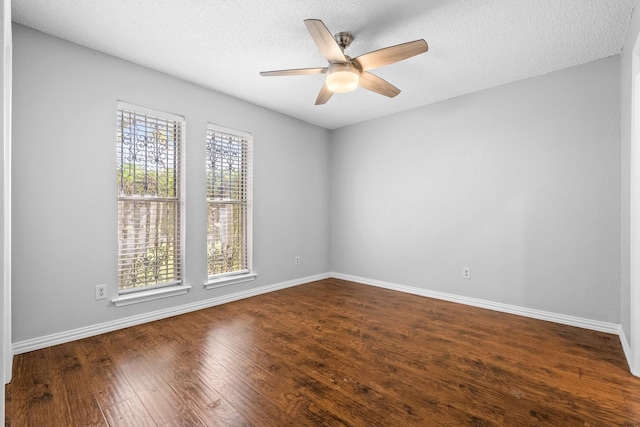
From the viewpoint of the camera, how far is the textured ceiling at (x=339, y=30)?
7.20 ft

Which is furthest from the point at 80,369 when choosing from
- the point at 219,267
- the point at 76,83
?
the point at 76,83

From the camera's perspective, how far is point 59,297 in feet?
8.30

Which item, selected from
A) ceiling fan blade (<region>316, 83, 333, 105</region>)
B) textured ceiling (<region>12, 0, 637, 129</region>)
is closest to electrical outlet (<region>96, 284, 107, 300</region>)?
textured ceiling (<region>12, 0, 637, 129</region>)

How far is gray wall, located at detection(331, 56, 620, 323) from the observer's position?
113 inches

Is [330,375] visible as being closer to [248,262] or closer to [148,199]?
[248,262]

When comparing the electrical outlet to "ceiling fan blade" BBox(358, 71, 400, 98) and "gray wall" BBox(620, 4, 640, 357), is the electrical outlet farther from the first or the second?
"gray wall" BBox(620, 4, 640, 357)

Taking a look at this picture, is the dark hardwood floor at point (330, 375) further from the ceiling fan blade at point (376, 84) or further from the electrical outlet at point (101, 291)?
the ceiling fan blade at point (376, 84)

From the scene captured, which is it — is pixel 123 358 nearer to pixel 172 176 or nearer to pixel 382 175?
pixel 172 176

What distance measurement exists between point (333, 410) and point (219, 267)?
97.9 inches

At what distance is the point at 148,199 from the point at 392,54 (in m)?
2.64

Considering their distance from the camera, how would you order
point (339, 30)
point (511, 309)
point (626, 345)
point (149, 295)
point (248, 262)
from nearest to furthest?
1. point (626, 345)
2. point (339, 30)
3. point (149, 295)
4. point (511, 309)
5. point (248, 262)

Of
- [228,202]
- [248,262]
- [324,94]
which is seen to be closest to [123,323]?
[248,262]

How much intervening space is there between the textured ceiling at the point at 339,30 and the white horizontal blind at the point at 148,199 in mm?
606

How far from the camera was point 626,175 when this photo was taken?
Answer: 2484 millimetres
